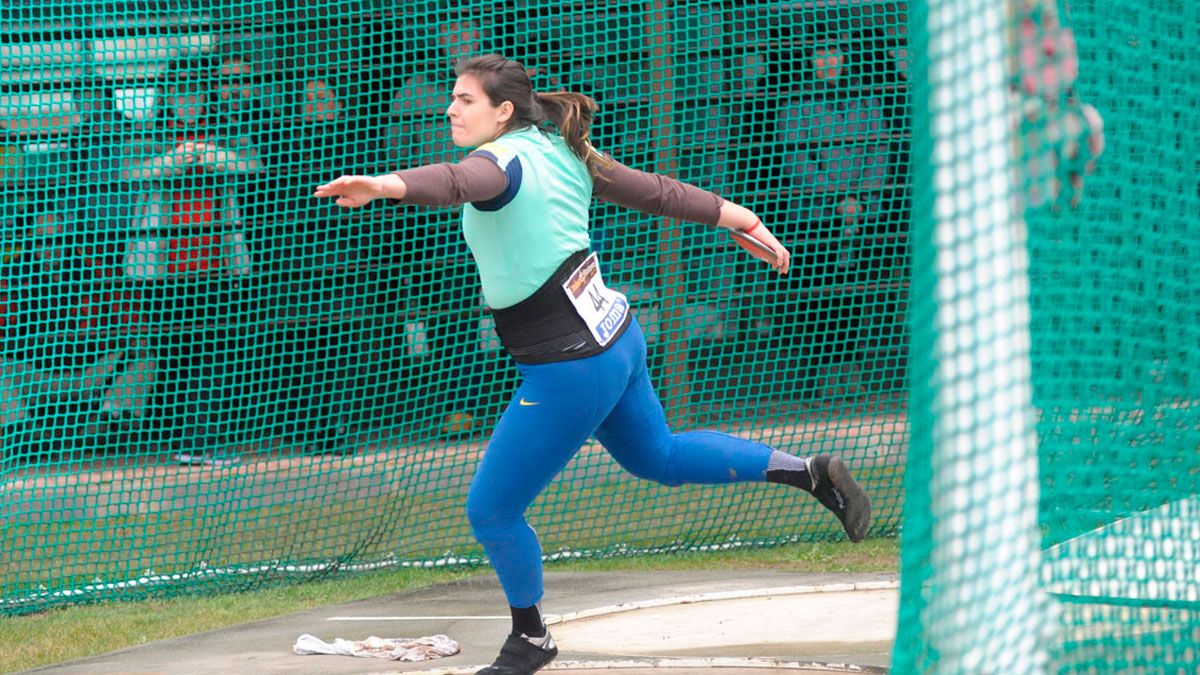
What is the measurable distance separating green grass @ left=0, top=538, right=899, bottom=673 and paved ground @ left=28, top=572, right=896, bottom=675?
0.23 metres

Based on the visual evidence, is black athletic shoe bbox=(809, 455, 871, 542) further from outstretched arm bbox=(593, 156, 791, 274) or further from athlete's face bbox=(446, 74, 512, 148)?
athlete's face bbox=(446, 74, 512, 148)

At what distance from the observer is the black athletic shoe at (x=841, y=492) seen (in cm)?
503

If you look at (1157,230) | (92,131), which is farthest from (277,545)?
(1157,230)

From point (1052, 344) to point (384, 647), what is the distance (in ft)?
10.1

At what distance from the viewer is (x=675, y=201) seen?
502 centimetres

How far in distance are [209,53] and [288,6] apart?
660mm

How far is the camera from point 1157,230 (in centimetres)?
405

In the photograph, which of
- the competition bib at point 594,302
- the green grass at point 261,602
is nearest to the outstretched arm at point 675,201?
the competition bib at point 594,302

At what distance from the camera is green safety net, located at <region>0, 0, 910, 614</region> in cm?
746

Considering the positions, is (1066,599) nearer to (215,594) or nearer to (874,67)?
(215,594)

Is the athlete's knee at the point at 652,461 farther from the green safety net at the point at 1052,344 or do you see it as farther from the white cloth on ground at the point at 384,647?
the green safety net at the point at 1052,344

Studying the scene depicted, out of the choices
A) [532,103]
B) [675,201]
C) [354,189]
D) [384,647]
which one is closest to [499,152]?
[532,103]

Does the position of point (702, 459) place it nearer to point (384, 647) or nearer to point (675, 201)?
point (675, 201)

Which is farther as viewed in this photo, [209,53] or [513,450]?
[209,53]
